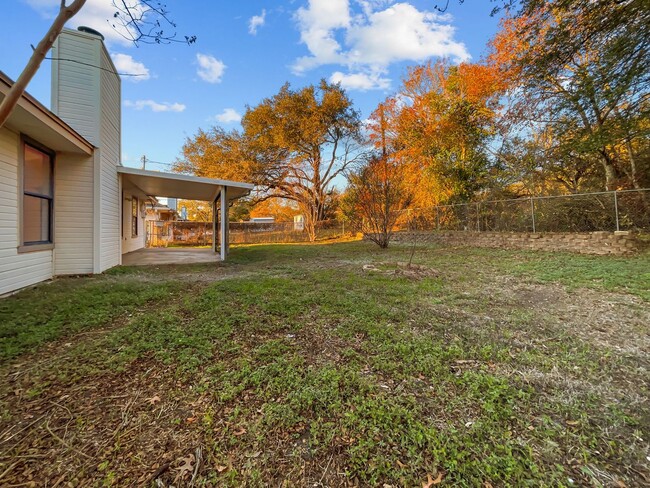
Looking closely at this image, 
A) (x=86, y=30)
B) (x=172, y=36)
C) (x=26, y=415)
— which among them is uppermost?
(x=86, y=30)

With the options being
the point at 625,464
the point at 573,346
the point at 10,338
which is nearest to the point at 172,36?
the point at 10,338

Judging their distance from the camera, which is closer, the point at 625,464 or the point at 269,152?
the point at 625,464

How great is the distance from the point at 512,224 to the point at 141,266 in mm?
11635

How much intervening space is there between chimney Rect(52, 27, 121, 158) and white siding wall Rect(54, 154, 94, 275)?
0.64 meters

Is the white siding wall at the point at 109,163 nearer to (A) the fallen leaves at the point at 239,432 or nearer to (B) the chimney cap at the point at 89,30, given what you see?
(B) the chimney cap at the point at 89,30

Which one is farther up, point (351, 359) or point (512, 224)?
point (512, 224)

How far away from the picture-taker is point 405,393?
1910 millimetres

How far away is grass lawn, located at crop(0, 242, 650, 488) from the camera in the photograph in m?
1.35

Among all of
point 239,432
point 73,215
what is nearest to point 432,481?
point 239,432

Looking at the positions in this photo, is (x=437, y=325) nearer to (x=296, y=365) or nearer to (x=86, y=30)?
(x=296, y=365)

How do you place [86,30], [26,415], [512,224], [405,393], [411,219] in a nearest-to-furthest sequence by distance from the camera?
[26,415], [405,393], [86,30], [512,224], [411,219]

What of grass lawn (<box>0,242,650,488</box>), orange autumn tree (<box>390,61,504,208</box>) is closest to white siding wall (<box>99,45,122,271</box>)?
grass lawn (<box>0,242,650,488</box>)

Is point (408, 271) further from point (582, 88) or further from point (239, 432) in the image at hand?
point (582, 88)

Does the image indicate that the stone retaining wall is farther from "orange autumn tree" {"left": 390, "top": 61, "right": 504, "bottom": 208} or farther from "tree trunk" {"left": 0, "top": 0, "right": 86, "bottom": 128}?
"tree trunk" {"left": 0, "top": 0, "right": 86, "bottom": 128}
